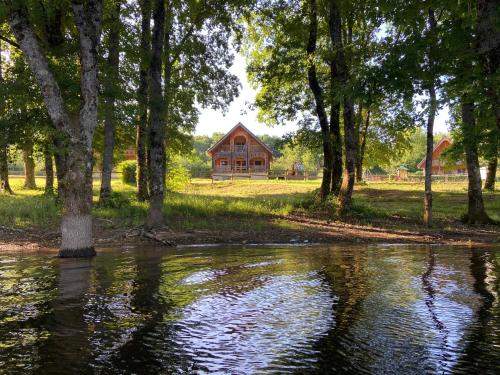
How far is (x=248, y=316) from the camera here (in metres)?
7.44

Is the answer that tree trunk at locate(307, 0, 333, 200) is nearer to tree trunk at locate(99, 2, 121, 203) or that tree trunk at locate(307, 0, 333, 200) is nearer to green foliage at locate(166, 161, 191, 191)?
tree trunk at locate(99, 2, 121, 203)

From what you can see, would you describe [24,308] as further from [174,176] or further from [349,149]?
[174,176]

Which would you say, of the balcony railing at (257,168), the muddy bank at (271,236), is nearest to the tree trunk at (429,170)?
the muddy bank at (271,236)

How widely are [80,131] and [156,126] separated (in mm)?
5256

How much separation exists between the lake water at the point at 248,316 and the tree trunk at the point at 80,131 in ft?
2.71

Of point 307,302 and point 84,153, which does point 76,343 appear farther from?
point 84,153

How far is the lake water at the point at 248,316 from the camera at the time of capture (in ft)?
18.1

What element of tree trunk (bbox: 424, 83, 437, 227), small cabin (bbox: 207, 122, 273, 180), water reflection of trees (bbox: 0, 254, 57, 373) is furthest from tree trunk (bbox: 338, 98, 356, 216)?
small cabin (bbox: 207, 122, 273, 180)

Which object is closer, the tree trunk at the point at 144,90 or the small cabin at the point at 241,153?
the tree trunk at the point at 144,90

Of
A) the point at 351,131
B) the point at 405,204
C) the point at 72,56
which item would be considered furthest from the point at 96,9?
the point at 405,204

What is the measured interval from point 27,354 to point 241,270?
20.3 feet

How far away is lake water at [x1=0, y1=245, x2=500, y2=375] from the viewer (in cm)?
552

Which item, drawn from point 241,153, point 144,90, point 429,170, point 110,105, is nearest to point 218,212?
point 144,90

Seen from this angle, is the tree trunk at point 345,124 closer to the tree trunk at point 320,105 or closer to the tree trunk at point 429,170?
the tree trunk at point 320,105
